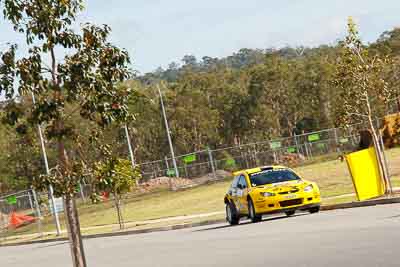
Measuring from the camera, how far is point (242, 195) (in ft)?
92.5

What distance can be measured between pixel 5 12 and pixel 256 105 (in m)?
70.3

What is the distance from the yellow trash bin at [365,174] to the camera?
88.8 ft

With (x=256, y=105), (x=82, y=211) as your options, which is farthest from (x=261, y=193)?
(x=256, y=105)

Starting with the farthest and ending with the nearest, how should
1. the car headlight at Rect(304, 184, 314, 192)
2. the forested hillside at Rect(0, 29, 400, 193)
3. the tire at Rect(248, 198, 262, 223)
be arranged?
1. the forested hillside at Rect(0, 29, 400, 193)
2. the tire at Rect(248, 198, 262, 223)
3. the car headlight at Rect(304, 184, 314, 192)

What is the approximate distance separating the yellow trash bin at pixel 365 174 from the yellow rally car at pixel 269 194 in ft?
3.67

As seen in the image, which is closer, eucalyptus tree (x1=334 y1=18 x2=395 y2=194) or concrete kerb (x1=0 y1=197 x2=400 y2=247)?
concrete kerb (x1=0 y1=197 x2=400 y2=247)

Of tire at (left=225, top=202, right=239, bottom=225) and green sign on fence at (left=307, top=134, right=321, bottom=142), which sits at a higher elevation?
A: green sign on fence at (left=307, top=134, right=321, bottom=142)

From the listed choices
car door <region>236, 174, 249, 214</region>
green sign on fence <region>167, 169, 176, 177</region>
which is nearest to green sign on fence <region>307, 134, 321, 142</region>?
green sign on fence <region>167, 169, 176, 177</region>

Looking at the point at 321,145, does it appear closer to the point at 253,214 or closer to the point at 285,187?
the point at 253,214

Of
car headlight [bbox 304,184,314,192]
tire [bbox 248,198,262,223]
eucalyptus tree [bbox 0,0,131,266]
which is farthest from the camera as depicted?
tire [bbox 248,198,262,223]

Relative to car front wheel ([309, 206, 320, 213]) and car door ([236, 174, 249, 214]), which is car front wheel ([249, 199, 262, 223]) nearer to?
car door ([236, 174, 249, 214])

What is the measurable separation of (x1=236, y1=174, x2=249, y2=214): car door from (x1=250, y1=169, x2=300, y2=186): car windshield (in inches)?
11.4

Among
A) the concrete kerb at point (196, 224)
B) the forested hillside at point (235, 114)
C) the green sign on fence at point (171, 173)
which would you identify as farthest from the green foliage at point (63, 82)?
the forested hillside at point (235, 114)

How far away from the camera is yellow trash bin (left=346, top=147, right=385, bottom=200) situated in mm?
27062
